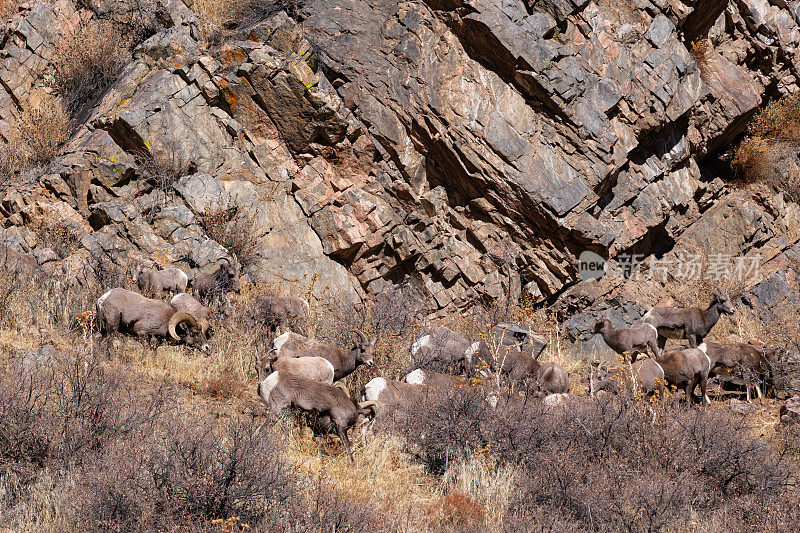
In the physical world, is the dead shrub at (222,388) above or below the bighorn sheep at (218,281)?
above

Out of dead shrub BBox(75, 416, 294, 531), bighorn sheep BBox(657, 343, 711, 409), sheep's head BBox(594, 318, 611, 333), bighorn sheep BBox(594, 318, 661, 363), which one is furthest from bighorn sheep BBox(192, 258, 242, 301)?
bighorn sheep BBox(657, 343, 711, 409)

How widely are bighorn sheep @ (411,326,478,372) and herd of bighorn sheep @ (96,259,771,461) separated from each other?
0.02 meters

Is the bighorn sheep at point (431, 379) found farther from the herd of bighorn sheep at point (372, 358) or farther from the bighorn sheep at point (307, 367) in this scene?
the bighorn sheep at point (307, 367)

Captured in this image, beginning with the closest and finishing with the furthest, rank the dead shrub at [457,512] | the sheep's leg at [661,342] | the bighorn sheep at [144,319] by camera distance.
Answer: the dead shrub at [457,512] < the bighorn sheep at [144,319] < the sheep's leg at [661,342]

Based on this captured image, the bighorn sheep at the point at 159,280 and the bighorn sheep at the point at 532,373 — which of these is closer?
the bighorn sheep at the point at 532,373

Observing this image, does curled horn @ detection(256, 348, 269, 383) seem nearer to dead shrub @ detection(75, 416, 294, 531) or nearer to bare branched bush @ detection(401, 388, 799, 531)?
bare branched bush @ detection(401, 388, 799, 531)

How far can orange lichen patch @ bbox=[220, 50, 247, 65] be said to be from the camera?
43.2 feet

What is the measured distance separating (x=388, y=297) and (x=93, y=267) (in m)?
5.21

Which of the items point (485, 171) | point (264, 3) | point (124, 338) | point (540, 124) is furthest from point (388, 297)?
point (264, 3)

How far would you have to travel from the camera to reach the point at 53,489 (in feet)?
16.5

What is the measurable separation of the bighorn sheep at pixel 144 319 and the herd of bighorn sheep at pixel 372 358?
1 centimetres

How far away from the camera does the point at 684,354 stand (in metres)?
9.83

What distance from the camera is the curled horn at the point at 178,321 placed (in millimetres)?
8484

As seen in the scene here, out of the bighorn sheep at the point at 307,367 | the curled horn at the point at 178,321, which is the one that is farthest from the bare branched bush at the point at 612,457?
the curled horn at the point at 178,321
